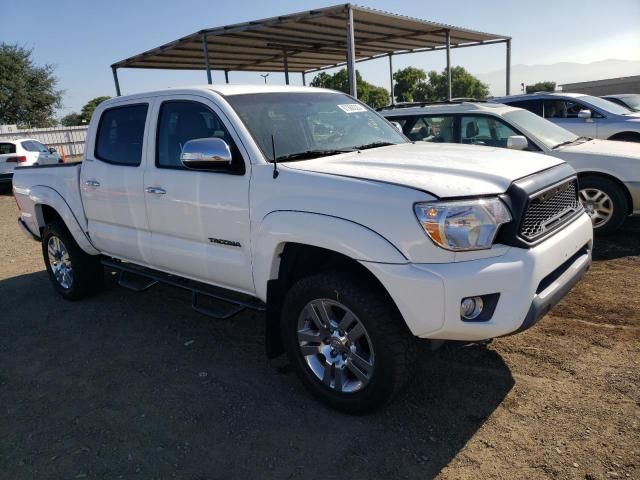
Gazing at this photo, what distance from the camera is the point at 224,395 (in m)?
3.45

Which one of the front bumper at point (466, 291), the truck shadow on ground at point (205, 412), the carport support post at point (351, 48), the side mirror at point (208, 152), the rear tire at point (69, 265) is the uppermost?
the carport support post at point (351, 48)

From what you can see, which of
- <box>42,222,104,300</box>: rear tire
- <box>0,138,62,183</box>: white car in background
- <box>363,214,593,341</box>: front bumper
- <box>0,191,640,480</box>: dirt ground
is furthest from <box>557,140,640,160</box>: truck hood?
<box>0,138,62,183</box>: white car in background

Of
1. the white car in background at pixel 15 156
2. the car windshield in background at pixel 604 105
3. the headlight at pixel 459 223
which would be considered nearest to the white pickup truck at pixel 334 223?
the headlight at pixel 459 223

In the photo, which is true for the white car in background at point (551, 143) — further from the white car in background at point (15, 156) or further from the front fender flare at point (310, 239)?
the white car in background at point (15, 156)

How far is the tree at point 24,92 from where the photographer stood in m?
36.2

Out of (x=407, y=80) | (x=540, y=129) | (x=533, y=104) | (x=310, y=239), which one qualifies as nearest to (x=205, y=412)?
(x=310, y=239)

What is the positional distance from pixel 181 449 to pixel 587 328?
307 centimetres

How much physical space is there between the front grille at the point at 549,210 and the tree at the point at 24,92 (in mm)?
41229

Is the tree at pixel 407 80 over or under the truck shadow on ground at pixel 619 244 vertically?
over

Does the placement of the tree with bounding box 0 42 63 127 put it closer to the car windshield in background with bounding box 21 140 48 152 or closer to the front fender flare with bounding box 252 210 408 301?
the car windshield in background with bounding box 21 140 48 152

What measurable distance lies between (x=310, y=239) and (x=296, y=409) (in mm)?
1120

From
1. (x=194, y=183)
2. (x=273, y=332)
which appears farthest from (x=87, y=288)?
(x=273, y=332)

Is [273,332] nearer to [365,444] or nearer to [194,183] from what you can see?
[365,444]

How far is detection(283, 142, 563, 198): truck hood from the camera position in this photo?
8.93 ft
